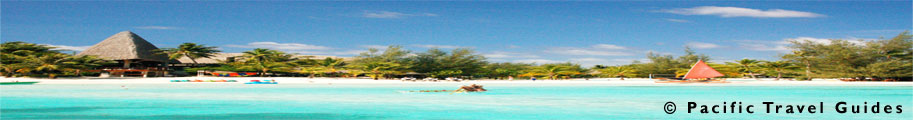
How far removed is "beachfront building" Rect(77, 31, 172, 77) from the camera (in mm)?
30922

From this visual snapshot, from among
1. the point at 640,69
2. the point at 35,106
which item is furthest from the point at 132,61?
the point at 640,69

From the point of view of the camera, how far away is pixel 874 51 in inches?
1095

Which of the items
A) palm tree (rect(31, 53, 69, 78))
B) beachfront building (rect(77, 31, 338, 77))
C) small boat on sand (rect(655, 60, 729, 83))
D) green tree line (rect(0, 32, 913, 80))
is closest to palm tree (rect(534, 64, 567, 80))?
green tree line (rect(0, 32, 913, 80))

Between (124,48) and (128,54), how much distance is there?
0.88m

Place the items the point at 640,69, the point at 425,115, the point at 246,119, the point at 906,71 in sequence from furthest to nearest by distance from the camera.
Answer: the point at 640,69, the point at 906,71, the point at 425,115, the point at 246,119

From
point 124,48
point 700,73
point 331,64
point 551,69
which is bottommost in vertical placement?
point 700,73

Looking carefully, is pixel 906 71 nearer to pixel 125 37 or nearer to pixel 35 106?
pixel 35 106

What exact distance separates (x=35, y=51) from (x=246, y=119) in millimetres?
25368

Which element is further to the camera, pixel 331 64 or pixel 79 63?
pixel 331 64

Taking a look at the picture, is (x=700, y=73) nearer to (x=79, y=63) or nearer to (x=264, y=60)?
(x=264, y=60)

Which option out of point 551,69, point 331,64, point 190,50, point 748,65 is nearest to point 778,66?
point 748,65

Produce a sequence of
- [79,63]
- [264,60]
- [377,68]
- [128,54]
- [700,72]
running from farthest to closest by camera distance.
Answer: [264,60] → [128,54] → [377,68] → [79,63] → [700,72]

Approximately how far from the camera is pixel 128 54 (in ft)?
103

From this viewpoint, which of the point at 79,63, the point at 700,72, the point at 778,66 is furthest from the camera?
the point at 778,66
